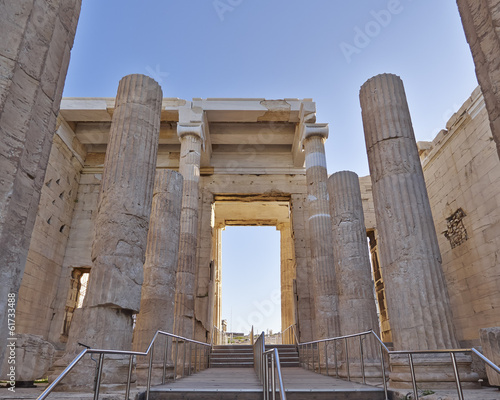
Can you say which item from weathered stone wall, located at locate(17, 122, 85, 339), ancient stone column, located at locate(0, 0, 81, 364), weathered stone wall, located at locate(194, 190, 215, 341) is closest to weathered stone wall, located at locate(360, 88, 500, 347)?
weathered stone wall, located at locate(194, 190, 215, 341)

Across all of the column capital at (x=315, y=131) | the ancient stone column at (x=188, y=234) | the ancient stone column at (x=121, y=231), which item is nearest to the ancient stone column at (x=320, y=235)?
the column capital at (x=315, y=131)

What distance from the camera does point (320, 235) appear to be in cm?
1280

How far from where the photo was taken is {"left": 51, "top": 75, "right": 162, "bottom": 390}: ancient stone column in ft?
18.7

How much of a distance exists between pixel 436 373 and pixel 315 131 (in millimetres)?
10954

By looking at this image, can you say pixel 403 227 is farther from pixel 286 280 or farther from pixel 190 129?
pixel 286 280

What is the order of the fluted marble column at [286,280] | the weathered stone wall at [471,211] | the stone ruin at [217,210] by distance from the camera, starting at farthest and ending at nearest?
the fluted marble column at [286,280]
the weathered stone wall at [471,211]
the stone ruin at [217,210]

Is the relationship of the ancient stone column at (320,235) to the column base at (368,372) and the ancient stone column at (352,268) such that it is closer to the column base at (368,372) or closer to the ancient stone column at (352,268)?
the ancient stone column at (352,268)

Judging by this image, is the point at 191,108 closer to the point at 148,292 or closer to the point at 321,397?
the point at 148,292

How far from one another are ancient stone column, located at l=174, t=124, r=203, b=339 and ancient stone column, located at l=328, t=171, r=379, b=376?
481 centimetres

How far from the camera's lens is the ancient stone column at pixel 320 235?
1145 centimetres

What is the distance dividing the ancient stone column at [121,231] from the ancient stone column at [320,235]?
6.83m

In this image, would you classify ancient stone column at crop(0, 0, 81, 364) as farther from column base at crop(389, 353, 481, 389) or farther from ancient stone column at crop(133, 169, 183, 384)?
ancient stone column at crop(133, 169, 183, 384)

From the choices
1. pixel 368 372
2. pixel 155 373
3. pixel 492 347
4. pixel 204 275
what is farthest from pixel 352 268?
pixel 204 275

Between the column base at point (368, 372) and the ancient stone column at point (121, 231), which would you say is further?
the column base at point (368, 372)
